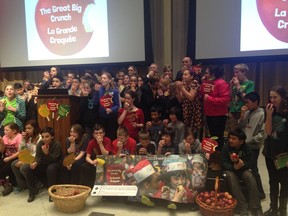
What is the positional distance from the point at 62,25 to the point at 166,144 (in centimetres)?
357

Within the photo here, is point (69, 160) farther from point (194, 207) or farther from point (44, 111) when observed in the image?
point (194, 207)

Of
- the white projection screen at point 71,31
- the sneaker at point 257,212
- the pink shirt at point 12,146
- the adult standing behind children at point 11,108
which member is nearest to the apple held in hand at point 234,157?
the sneaker at point 257,212

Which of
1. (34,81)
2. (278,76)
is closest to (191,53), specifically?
(278,76)

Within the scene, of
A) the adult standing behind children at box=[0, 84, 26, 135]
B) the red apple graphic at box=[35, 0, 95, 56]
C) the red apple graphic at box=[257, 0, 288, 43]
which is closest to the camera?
the adult standing behind children at box=[0, 84, 26, 135]

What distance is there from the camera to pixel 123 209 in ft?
9.91

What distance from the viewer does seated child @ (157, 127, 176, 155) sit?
10.6ft

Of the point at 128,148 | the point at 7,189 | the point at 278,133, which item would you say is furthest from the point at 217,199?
the point at 7,189

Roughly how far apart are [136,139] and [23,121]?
1626 mm

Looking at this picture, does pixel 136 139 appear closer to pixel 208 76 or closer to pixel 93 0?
pixel 208 76

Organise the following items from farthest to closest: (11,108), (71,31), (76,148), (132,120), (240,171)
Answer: (71,31) < (11,108) < (132,120) < (76,148) < (240,171)

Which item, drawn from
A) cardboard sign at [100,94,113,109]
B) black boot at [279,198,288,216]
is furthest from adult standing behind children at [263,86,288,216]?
cardboard sign at [100,94,113,109]

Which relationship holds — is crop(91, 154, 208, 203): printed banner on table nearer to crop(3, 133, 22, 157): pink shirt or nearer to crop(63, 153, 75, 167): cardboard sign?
crop(63, 153, 75, 167): cardboard sign

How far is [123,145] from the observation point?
332 cm

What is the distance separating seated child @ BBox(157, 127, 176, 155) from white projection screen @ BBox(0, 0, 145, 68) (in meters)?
2.39
